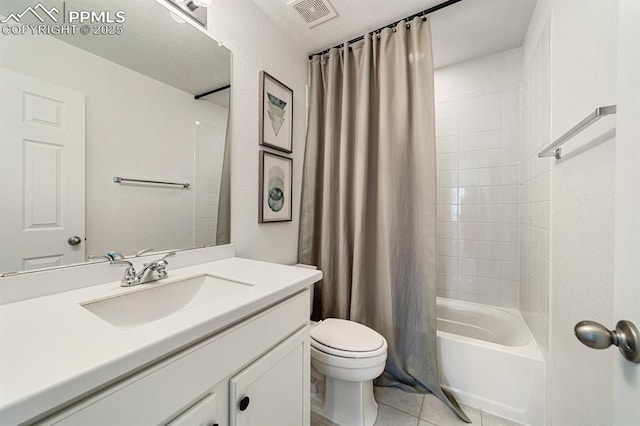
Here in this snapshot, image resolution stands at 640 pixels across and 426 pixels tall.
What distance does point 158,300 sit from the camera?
34.7 inches

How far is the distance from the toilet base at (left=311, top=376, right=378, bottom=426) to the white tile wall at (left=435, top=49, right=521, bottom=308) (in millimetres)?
1193

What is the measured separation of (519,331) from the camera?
1.62 metres

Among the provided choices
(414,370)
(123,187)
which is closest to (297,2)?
(123,187)

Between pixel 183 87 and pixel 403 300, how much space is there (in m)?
1.69

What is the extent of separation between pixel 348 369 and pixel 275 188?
3.69 ft

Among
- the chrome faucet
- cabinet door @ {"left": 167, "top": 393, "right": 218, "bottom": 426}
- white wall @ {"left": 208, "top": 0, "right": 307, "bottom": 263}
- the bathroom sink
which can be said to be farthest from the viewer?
white wall @ {"left": 208, "top": 0, "right": 307, "bottom": 263}

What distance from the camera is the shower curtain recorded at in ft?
4.84

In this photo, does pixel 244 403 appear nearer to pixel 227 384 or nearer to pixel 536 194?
pixel 227 384

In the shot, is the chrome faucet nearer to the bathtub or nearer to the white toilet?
the white toilet

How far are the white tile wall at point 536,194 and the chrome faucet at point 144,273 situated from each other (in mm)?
1755

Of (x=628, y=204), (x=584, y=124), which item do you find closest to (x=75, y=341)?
(x=628, y=204)

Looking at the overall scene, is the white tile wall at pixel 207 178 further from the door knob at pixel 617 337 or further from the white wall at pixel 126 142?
the door knob at pixel 617 337

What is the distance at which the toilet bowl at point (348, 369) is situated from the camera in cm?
119

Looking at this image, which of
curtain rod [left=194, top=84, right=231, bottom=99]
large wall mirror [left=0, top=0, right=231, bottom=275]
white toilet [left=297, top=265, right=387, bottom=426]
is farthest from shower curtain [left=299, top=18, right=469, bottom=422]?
large wall mirror [left=0, top=0, right=231, bottom=275]
